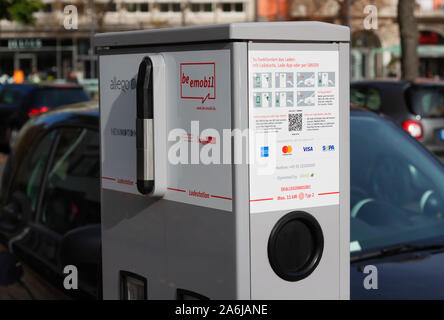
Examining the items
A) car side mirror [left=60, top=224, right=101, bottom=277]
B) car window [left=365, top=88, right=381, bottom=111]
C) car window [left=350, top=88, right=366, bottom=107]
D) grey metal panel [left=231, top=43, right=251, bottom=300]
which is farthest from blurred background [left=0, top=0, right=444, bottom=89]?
grey metal panel [left=231, top=43, right=251, bottom=300]

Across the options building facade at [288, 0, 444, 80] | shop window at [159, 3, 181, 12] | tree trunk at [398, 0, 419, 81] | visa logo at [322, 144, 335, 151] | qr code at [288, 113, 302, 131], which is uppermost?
shop window at [159, 3, 181, 12]

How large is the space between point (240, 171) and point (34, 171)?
7.39 feet

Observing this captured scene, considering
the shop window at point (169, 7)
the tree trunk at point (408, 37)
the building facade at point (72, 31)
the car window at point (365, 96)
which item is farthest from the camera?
the shop window at point (169, 7)

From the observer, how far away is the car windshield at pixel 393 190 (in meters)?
3.68

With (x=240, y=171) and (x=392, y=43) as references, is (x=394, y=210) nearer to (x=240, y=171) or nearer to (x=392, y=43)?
(x=240, y=171)

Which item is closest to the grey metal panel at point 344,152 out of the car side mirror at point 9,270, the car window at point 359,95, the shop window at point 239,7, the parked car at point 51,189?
the parked car at point 51,189

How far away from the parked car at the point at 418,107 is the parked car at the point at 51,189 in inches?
314

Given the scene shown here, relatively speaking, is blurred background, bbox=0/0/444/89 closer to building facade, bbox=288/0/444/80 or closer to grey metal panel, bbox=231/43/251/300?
building facade, bbox=288/0/444/80

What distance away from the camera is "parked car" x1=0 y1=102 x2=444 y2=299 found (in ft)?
11.2

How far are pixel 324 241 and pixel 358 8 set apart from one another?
38.7m

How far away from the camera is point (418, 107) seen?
38.4 feet

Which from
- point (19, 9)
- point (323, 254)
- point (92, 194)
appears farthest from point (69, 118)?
point (19, 9)

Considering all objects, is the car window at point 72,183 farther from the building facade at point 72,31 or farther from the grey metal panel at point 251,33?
the building facade at point 72,31

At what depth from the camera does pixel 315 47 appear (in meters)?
2.25
